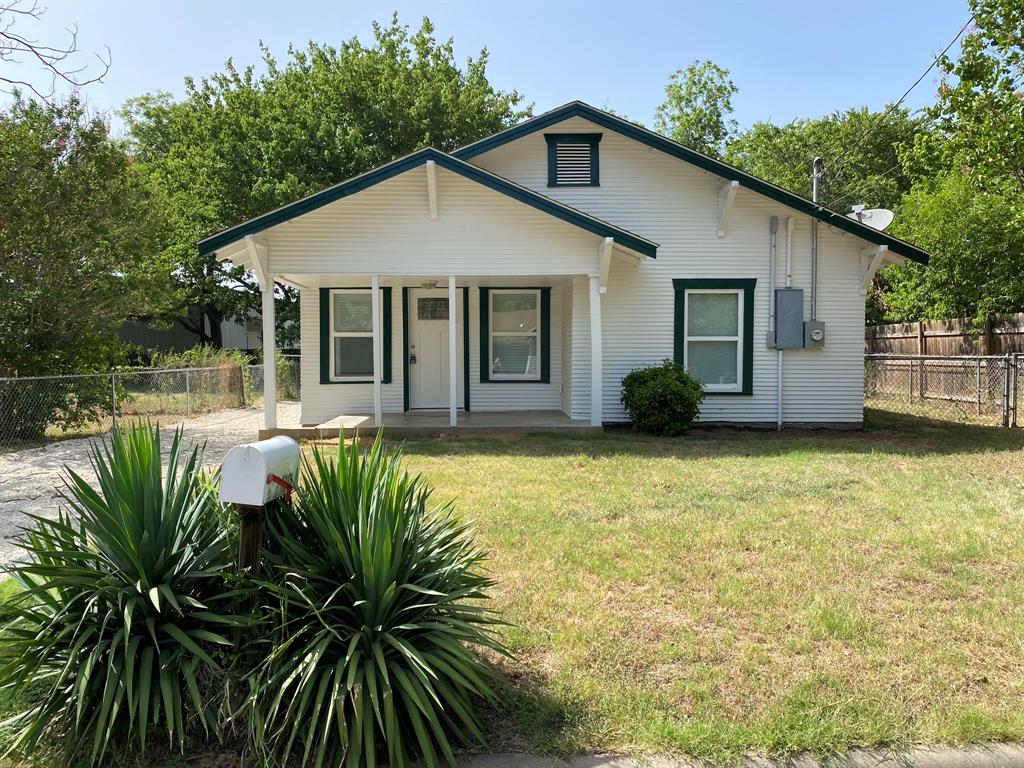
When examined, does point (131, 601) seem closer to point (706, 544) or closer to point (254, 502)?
point (254, 502)

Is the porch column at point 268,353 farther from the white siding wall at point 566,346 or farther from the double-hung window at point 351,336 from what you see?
the white siding wall at point 566,346

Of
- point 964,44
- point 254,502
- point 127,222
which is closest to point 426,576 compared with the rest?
point 254,502

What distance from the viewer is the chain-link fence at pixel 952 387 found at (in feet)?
42.3

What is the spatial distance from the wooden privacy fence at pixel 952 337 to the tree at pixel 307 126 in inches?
603

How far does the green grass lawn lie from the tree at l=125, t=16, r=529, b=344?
18.5 metres

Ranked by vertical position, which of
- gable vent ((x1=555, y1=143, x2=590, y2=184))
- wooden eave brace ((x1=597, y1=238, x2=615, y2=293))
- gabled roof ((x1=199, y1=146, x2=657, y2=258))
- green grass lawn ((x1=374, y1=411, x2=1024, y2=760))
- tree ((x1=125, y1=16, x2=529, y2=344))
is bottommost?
green grass lawn ((x1=374, y1=411, x2=1024, y2=760))

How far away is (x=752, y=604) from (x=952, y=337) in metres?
16.0

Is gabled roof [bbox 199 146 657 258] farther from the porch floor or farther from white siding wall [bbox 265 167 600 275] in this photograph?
the porch floor

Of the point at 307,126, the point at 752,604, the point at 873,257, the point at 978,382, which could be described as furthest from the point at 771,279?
the point at 307,126

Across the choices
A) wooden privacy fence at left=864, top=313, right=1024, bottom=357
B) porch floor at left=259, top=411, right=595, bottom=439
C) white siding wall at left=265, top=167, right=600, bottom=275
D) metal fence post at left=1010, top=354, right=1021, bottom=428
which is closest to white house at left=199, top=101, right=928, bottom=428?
white siding wall at left=265, top=167, right=600, bottom=275

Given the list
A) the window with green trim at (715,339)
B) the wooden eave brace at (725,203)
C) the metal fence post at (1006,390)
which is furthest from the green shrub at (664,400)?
the metal fence post at (1006,390)

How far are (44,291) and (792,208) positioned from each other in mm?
12355

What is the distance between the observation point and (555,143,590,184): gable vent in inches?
498

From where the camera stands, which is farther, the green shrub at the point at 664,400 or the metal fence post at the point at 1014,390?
the metal fence post at the point at 1014,390
